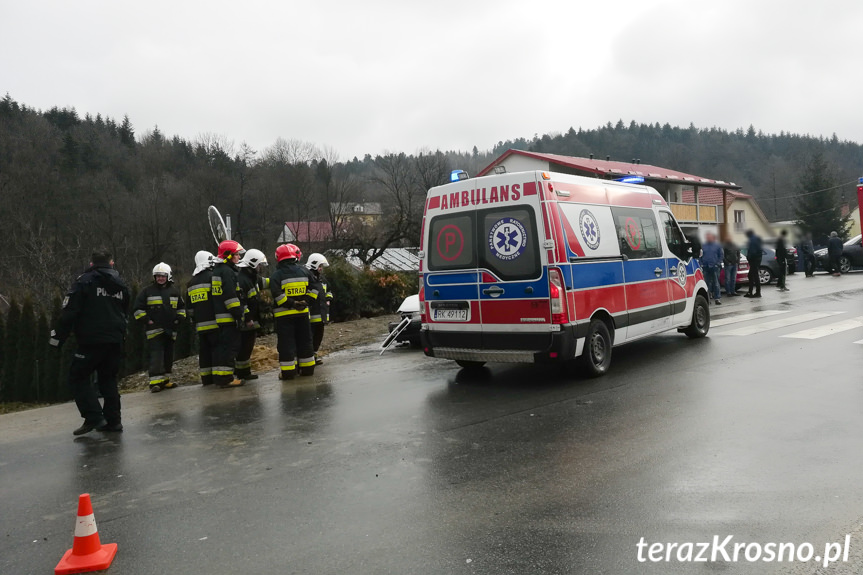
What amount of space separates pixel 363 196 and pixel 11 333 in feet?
134

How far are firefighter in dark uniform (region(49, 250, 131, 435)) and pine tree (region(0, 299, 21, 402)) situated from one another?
529 inches

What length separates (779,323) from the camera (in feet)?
41.0

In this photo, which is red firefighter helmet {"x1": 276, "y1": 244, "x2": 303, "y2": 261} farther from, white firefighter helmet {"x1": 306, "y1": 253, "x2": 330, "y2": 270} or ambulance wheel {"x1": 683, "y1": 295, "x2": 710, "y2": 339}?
ambulance wheel {"x1": 683, "y1": 295, "x2": 710, "y2": 339}

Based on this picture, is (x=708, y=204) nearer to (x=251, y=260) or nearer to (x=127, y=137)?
(x=251, y=260)

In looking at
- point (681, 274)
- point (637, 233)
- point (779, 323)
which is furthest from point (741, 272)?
point (637, 233)

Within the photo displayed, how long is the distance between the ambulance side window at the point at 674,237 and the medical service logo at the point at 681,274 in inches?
4.9

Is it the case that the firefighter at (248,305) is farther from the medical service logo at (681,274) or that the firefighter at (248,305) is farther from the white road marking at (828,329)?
the white road marking at (828,329)

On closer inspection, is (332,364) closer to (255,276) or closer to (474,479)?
(255,276)

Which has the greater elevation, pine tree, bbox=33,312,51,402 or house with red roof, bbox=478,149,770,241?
house with red roof, bbox=478,149,770,241

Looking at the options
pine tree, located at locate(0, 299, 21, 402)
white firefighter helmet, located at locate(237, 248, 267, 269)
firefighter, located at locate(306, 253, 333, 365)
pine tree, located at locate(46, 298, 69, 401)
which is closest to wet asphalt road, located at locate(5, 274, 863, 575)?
firefighter, located at locate(306, 253, 333, 365)

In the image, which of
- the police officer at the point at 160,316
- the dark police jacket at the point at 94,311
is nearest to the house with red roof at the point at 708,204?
the dark police jacket at the point at 94,311

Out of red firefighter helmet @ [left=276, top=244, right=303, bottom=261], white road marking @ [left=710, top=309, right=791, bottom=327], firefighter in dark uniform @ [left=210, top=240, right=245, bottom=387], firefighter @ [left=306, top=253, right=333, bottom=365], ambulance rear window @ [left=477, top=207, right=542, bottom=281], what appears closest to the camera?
ambulance rear window @ [left=477, top=207, right=542, bottom=281]

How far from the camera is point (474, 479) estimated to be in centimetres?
487

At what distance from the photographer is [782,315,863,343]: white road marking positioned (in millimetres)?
10833
